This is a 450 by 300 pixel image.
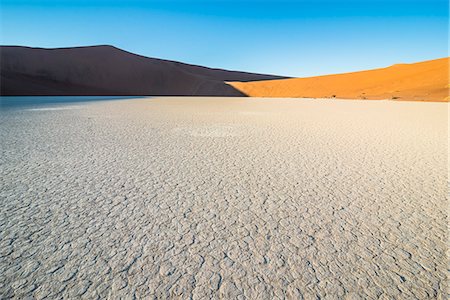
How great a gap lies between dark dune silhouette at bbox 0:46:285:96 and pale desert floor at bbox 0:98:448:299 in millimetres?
33322

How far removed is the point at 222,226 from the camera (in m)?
1.79

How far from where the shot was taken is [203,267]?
1384mm

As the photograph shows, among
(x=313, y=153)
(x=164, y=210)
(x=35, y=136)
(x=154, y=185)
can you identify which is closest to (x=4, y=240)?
(x=164, y=210)

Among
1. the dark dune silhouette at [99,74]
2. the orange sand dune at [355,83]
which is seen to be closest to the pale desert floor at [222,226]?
the orange sand dune at [355,83]

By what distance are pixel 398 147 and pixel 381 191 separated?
2360mm

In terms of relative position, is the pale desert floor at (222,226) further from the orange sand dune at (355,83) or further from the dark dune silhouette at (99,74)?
the dark dune silhouette at (99,74)

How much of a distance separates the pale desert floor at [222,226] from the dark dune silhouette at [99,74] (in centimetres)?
3332

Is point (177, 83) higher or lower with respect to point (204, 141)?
higher

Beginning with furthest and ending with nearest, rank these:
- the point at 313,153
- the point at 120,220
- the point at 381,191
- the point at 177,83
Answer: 1. the point at 177,83
2. the point at 313,153
3. the point at 381,191
4. the point at 120,220

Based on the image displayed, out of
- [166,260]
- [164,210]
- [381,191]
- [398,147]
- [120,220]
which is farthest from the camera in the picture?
[398,147]

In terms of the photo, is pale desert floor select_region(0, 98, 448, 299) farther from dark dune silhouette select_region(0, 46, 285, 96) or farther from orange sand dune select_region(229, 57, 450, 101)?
dark dune silhouette select_region(0, 46, 285, 96)

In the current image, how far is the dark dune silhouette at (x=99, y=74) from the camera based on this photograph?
125 ft

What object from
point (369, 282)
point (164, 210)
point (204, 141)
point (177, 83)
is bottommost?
point (369, 282)

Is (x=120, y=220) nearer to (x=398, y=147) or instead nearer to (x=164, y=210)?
(x=164, y=210)
